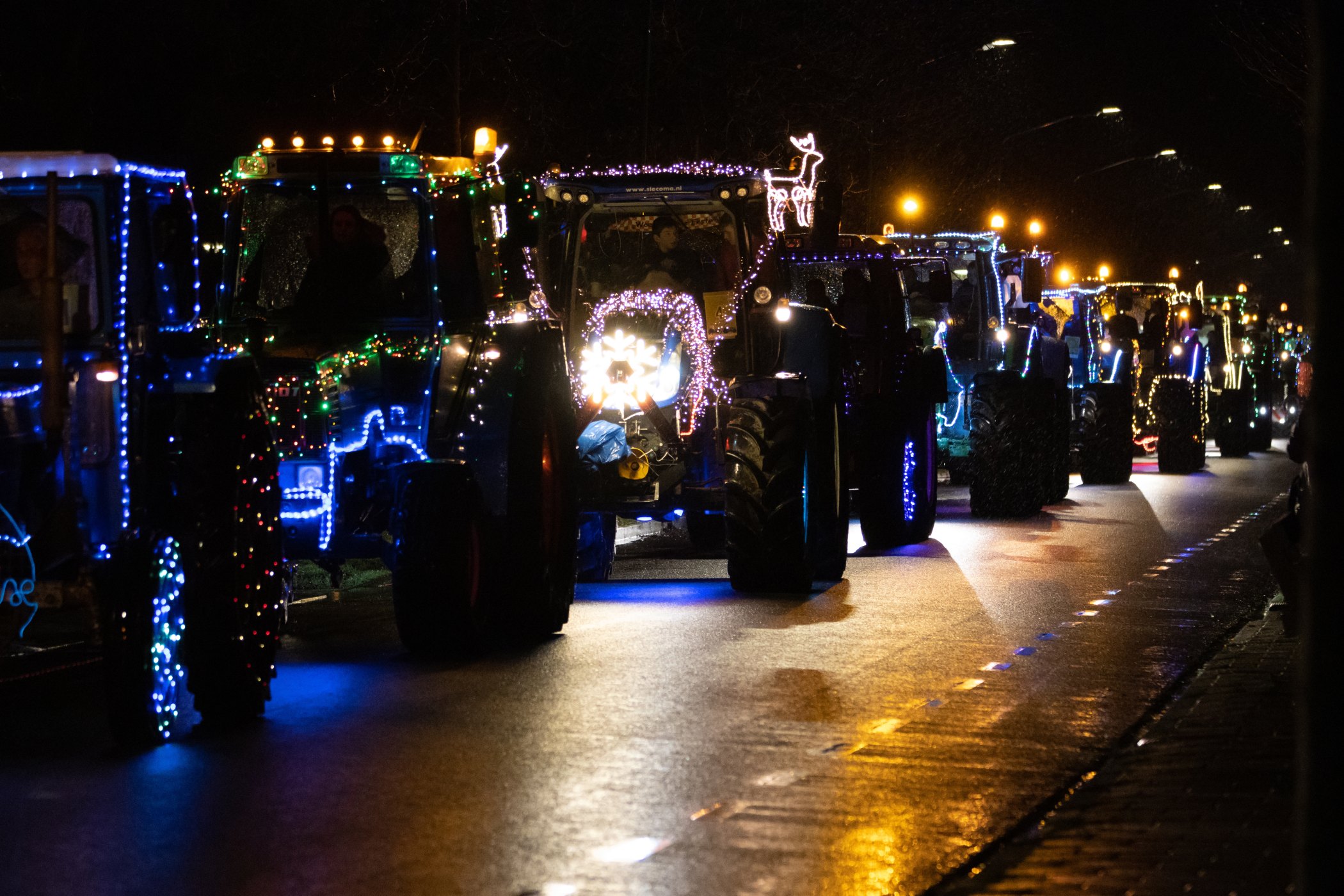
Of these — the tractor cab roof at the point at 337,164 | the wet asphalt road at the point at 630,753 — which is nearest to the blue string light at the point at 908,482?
the wet asphalt road at the point at 630,753

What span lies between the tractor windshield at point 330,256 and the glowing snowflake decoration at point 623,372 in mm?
2839

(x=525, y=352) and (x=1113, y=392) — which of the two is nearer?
(x=525, y=352)

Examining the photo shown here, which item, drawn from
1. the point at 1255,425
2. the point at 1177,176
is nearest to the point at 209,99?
the point at 1255,425

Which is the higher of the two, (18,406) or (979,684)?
(18,406)

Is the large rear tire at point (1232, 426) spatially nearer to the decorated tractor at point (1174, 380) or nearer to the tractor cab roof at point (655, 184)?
the decorated tractor at point (1174, 380)

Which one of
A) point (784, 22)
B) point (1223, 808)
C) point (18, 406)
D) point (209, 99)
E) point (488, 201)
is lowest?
point (1223, 808)

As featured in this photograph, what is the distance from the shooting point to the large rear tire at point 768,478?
1395cm

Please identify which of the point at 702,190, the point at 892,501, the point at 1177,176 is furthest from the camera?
the point at 1177,176

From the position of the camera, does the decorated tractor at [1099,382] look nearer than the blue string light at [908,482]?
No

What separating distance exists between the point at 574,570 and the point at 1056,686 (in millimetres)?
3398

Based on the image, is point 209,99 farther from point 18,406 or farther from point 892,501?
point 18,406

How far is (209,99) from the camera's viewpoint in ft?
70.6

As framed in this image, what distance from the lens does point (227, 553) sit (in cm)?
925

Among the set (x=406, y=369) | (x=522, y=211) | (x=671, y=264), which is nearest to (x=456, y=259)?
(x=522, y=211)
